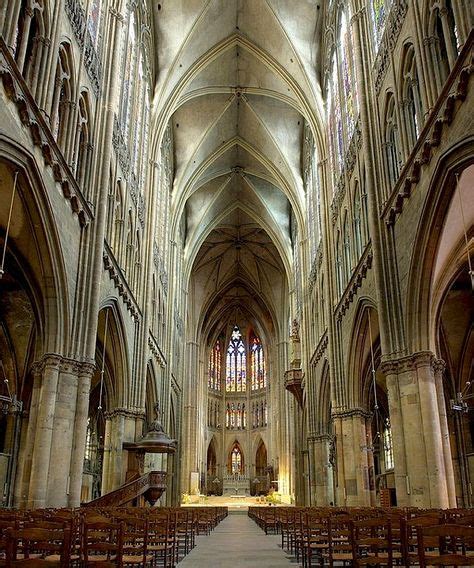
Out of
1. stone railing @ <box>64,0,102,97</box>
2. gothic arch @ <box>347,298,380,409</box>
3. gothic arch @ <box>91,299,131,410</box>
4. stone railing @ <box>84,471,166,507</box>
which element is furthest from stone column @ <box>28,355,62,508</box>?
gothic arch @ <box>347,298,380,409</box>

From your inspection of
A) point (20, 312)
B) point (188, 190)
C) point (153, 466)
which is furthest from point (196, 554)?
point (188, 190)

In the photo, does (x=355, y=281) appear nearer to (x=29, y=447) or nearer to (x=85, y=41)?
(x=85, y=41)

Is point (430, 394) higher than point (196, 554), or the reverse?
point (430, 394)

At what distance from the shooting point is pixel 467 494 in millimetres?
24578

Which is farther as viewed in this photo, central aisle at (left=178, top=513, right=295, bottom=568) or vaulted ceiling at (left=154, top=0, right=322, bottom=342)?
vaulted ceiling at (left=154, top=0, right=322, bottom=342)

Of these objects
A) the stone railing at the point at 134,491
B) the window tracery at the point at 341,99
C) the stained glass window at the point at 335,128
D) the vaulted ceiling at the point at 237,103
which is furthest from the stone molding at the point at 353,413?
the vaulted ceiling at the point at 237,103

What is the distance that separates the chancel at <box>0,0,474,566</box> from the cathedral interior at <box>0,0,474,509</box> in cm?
9

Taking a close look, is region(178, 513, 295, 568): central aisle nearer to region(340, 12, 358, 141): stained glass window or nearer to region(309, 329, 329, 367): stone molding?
region(309, 329, 329, 367): stone molding

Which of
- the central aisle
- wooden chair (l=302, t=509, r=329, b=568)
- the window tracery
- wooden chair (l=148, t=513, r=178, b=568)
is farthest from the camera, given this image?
the window tracery

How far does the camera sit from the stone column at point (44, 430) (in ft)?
48.5

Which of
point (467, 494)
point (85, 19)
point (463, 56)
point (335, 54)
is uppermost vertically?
point (335, 54)

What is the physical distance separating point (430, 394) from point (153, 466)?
729 inches

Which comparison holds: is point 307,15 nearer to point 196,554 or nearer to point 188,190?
point 188,190

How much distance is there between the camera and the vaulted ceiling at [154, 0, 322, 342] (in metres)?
30.8
